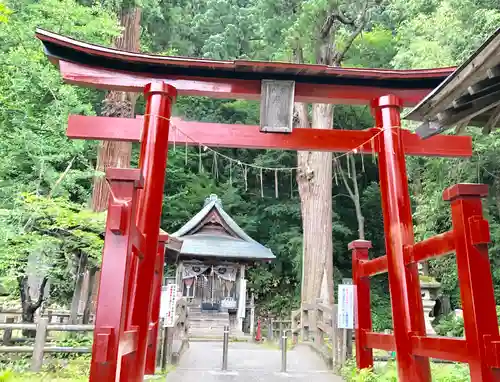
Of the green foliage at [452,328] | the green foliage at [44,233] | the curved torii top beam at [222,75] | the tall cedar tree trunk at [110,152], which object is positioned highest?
the tall cedar tree trunk at [110,152]

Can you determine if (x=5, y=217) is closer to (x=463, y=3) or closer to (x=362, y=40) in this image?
(x=463, y=3)

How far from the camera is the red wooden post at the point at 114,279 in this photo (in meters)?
2.78

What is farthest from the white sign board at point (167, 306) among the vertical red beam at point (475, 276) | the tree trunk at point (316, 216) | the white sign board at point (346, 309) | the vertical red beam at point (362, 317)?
the tree trunk at point (316, 216)

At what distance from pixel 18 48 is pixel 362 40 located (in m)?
13.3

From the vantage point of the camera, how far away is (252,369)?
7.07 m

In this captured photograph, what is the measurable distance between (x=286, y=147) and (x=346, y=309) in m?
2.98

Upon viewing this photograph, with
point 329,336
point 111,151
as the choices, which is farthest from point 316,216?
point 111,151

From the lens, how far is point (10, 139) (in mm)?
9039

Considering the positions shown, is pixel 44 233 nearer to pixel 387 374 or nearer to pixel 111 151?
pixel 111 151

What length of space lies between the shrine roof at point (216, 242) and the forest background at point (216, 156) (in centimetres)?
271

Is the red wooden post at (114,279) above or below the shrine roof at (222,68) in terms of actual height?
below

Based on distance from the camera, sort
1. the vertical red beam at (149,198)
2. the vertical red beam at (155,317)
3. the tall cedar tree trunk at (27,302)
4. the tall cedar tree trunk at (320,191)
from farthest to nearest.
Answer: the tall cedar tree trunk at (320,191), the tall cedar tree trunk at (27,302), the vertical red beam at (155,317), the vertical red beam at (149,198)

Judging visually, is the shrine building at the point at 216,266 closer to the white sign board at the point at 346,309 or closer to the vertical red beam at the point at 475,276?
the white sign board at the point at 346,309

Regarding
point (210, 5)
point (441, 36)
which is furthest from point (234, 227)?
point (210, 5)
